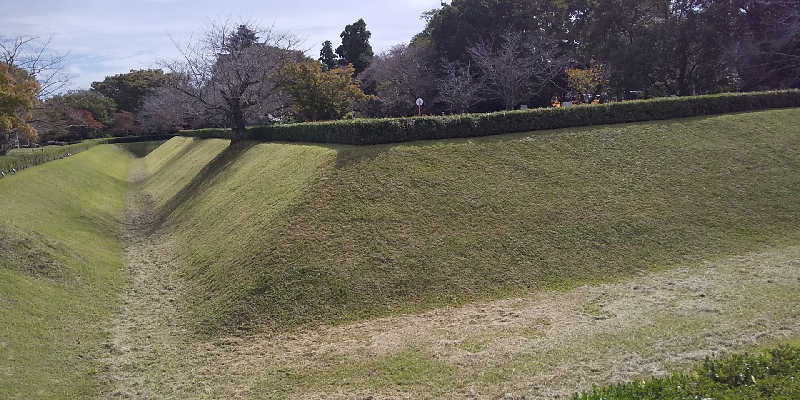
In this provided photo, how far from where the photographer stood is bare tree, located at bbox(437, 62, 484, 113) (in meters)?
33.0

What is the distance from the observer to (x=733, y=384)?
13.4 ft

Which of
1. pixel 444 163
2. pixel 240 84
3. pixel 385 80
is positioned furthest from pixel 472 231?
pixel 385 80

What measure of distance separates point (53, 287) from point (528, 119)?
1330 centimetres

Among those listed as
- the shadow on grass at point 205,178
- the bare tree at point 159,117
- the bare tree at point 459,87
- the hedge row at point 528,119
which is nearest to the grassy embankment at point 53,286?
the shadow on grass at point 205,178

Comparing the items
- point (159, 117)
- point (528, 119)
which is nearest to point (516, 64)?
point (528, 119)

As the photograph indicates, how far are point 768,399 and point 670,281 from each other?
5912 millimetres

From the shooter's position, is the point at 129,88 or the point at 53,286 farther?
the point at 129,88

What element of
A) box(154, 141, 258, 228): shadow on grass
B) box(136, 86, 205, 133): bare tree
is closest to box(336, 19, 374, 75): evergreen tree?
box(136, 86, 205, 133): bare tree

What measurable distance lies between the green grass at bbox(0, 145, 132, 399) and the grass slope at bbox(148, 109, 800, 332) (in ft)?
6.32

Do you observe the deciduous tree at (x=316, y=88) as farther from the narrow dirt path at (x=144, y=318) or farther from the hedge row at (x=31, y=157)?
the narrow dirt path at (x=144, y=318)

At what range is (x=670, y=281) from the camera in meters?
9.27

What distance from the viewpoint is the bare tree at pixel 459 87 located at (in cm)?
3297

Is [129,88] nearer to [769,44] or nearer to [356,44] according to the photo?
[356,44]

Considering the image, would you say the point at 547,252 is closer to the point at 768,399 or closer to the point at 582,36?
the point at 768,399
